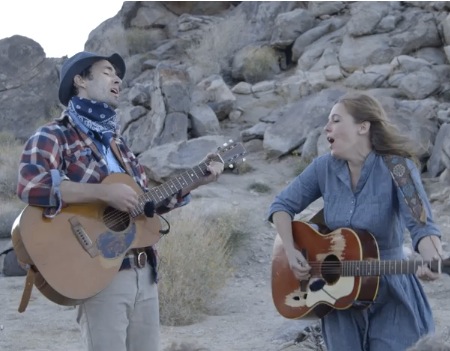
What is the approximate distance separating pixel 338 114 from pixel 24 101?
2121 centimetres

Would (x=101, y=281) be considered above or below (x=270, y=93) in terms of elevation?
above

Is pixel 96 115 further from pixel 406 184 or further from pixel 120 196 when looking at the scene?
pixel 406 184

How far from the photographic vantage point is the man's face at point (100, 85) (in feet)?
14.1

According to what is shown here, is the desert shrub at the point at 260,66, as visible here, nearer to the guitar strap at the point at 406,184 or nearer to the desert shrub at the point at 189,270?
the desert shrub at the point at 189,270

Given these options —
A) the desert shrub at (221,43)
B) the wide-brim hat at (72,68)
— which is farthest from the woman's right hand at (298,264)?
the desert shrub at (221,43)

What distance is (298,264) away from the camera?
441cm

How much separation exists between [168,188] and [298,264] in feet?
2.43

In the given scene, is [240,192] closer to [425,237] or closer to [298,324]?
[298,324]

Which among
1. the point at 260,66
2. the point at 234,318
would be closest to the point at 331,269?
the point at 234,318

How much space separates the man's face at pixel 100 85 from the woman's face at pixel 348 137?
3.49 feet

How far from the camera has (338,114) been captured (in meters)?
4.32

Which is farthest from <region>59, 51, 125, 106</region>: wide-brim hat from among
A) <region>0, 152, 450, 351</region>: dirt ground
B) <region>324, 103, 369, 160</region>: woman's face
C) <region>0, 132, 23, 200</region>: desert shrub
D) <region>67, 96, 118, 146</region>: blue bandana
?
<region>0, 132, 23, 200</region>: desert shrub

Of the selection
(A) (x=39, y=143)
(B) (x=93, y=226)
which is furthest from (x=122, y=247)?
(A) (x=39, y=143)

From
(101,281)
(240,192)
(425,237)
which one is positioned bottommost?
(240,192)
